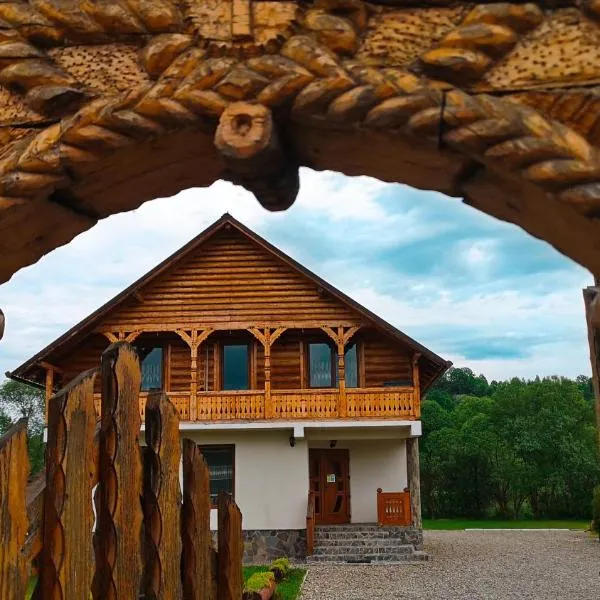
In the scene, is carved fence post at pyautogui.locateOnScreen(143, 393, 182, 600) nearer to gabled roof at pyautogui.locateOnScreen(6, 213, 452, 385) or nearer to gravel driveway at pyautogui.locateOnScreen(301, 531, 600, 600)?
gravel driveway at pyautogui.locateOnScreen(301, 531, 600, 600)

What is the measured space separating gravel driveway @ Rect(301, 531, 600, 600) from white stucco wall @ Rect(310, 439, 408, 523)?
5.69ft

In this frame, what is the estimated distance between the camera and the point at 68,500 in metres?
1.99

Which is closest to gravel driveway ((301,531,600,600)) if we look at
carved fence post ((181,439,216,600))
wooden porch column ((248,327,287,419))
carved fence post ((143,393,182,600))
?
wooden porch column ((248,327,287,419))

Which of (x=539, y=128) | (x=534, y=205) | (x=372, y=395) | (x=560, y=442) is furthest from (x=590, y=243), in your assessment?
(x=560, y=442)

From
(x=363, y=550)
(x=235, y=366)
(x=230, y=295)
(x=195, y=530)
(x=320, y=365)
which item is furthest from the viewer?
(x=235, y=366)

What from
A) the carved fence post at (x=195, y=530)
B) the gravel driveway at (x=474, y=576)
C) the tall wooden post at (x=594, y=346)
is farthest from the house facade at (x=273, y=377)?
the tall wooden post at (x=594, y=346)

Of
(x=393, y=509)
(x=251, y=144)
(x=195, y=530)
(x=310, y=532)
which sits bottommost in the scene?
(x=310, y=532)

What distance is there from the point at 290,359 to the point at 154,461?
13364 mm

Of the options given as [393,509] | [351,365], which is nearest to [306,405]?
[351,365]

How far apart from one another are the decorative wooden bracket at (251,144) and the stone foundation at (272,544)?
13.4m

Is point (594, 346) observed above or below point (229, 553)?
above

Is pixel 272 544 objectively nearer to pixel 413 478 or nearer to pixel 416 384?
pixel 413 478

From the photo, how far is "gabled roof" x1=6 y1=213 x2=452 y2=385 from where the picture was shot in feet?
49.2

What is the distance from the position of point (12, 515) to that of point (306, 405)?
12899 millimetres
